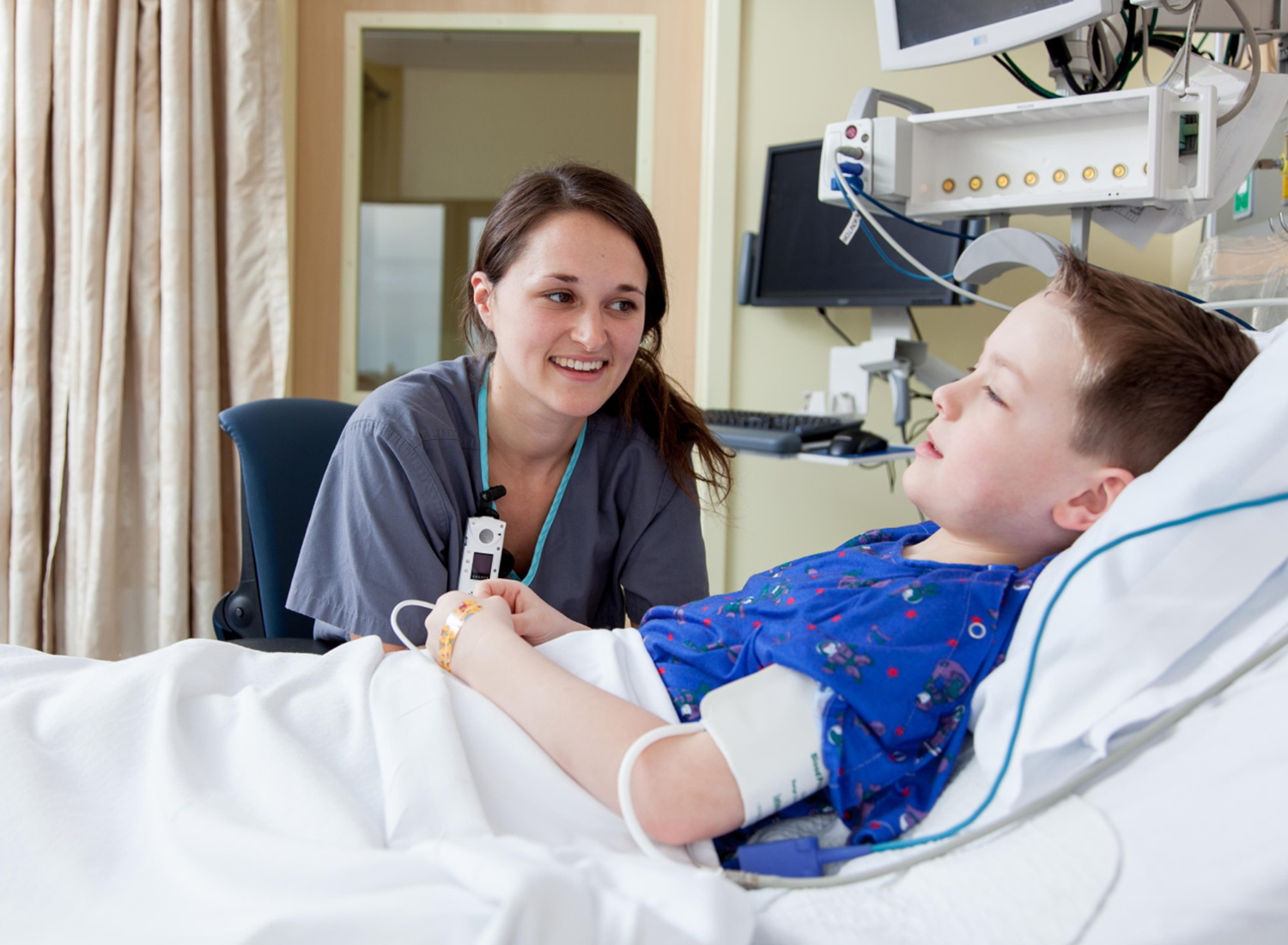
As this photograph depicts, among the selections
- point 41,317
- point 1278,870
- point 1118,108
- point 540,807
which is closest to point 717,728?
point 540,807

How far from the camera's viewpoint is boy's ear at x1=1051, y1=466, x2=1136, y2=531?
890mm

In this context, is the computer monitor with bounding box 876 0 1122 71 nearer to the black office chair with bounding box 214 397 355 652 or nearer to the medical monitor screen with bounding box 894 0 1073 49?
the medical monitor screen with bounding box 894 0 1073 49

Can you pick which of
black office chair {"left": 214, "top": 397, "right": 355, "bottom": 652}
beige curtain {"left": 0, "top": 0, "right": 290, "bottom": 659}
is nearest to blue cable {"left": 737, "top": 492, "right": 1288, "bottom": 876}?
black office chair {"left": 214, "top": 397, "right": 355, "bottom": 652}

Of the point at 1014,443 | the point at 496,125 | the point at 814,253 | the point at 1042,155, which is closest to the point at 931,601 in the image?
the point at 1014,443

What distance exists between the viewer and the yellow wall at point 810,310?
9.22ft

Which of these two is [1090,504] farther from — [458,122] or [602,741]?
[458,122]

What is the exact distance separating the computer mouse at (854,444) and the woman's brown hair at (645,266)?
566mm

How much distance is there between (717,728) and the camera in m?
0.77

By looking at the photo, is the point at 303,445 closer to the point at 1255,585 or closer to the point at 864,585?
the point at 864,585

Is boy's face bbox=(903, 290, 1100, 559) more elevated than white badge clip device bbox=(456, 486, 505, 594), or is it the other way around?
boy's face bbox=(903, 290, 1100, 559)

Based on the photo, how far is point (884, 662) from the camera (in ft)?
2.58

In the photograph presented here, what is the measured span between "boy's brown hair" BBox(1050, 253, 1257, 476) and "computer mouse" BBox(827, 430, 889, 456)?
1.28 m

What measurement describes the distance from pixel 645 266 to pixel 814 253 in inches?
50.8

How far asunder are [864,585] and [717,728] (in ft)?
0.70
